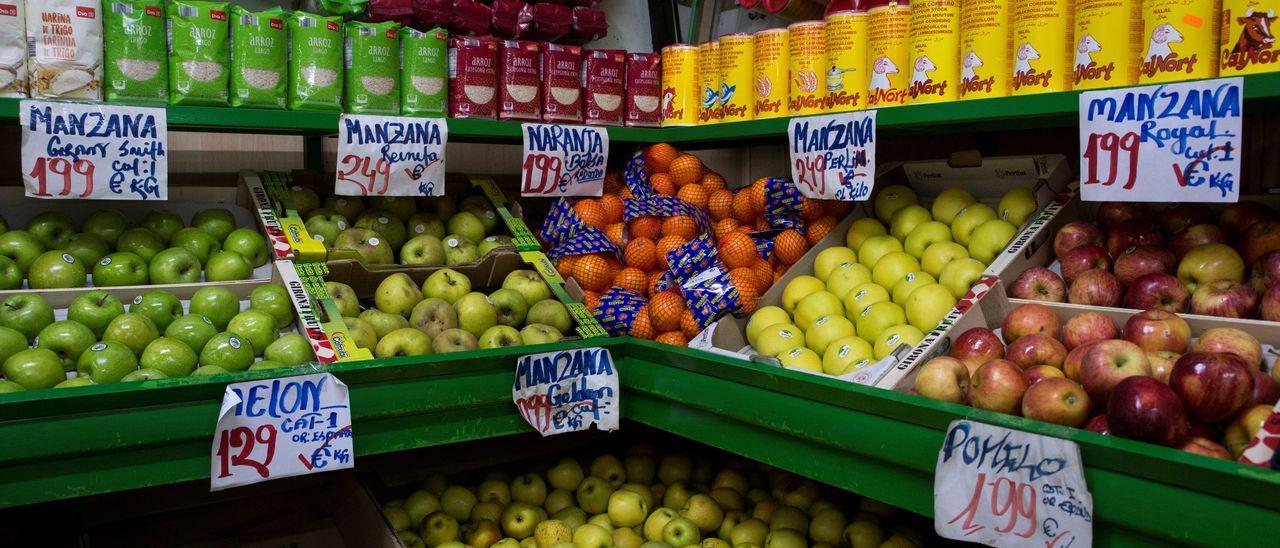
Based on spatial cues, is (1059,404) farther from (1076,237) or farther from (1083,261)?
(1076,237)

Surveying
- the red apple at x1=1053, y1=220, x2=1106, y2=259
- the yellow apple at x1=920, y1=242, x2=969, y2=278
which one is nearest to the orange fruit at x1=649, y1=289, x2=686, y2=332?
the yellow apple at x1=920, y1=242, x2=969, y2=278

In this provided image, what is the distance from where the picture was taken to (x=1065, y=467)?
4.87ft

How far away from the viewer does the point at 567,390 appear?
7.81 feet

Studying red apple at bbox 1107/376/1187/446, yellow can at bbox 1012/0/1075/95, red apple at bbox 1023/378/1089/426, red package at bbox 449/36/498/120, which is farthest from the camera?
red package at bbox 449/36/498/120

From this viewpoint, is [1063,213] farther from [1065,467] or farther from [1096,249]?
[1065,467]

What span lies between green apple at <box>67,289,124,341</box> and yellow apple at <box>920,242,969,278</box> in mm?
2172

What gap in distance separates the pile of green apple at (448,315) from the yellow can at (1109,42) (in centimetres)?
153

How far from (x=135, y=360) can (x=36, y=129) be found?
2.10 feet

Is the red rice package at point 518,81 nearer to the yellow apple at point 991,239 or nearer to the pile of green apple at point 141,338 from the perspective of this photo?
the pile of green apple at point 141,338

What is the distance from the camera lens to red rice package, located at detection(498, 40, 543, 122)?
2.88 metres

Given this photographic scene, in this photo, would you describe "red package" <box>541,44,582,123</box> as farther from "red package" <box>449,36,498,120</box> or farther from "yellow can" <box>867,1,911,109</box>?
"yellow can" <box>867,1,911,109</box>

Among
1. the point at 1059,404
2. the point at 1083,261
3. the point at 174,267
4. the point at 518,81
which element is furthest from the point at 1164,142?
the point at 174,267

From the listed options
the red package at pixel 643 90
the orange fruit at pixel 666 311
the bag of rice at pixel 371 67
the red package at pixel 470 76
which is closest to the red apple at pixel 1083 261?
the orange fruit at pixel 666 311

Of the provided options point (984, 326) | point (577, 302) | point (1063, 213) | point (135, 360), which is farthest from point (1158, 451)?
point (135, 360)
